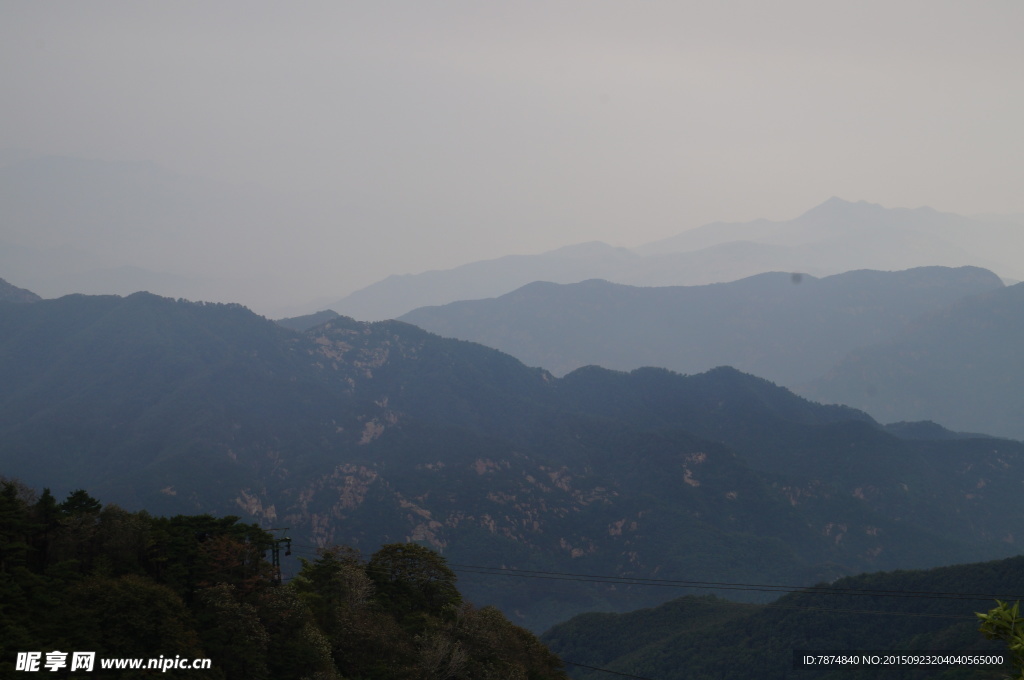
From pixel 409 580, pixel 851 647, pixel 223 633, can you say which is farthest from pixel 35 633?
pixel 851 647

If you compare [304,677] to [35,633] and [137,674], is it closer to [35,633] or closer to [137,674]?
[137,674]

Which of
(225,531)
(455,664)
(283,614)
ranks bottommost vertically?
(455,664)

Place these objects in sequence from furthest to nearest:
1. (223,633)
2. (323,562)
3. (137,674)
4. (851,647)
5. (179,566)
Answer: (851,647)
(323,562)
(179,566)
(223,633)
(137,674)

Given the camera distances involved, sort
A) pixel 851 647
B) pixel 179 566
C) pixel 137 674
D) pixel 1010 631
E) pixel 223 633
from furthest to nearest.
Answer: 1. pixel 851 647
2. pixel 179 566
3. pixel 223 633
4. pixel 137 674
5. pixel 1010 631

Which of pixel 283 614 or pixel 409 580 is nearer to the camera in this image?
pixel 283 614

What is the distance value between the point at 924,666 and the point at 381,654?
124159mm

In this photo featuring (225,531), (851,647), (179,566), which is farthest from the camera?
(851,647)

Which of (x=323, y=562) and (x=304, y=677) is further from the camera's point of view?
(x=323, y=562)

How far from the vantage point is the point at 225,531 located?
90000mm

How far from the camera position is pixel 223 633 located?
7319 centimetres

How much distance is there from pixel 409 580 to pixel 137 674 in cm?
4381

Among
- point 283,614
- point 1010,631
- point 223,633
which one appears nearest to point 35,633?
point 223,633

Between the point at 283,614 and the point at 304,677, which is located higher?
the point at 283,614

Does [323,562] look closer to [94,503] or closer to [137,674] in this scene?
[94,503]
